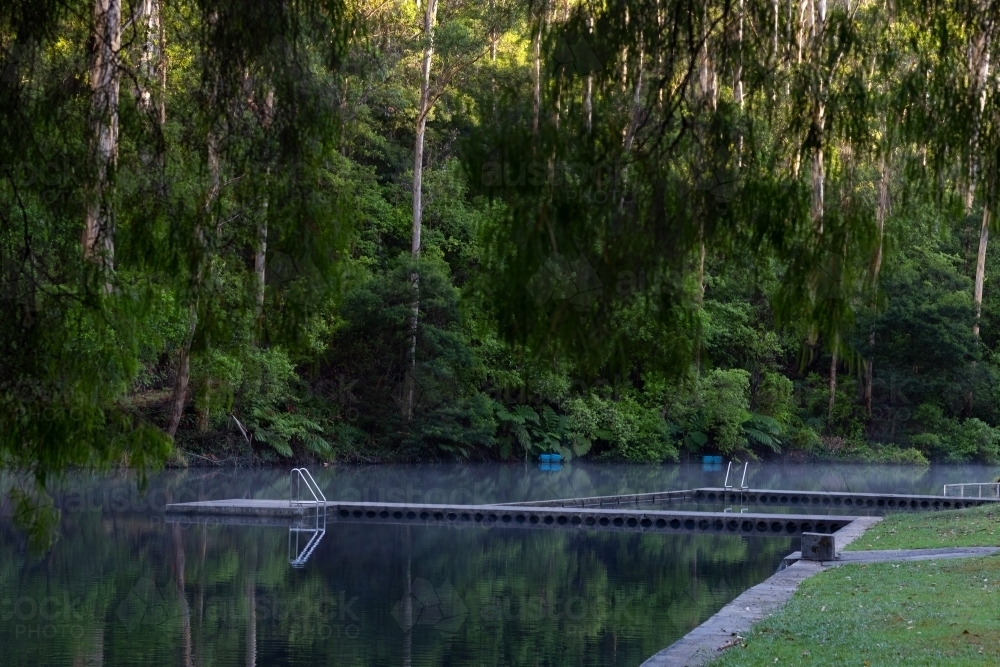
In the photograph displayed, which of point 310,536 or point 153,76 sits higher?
point 153,76

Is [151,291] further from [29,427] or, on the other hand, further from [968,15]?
[968,15]

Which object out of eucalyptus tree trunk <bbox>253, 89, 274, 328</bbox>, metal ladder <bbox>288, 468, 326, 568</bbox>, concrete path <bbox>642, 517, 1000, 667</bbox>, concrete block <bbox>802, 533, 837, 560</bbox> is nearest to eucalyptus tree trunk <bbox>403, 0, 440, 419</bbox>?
metal ladder <bbox>288, 468, 326, 568</bbox>

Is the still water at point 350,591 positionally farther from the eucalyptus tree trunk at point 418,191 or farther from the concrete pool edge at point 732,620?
the eucalyptus tree trunk at point 418,191

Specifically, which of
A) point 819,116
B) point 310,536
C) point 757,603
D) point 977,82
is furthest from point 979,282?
point 819,116

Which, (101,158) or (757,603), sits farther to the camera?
(757,603)

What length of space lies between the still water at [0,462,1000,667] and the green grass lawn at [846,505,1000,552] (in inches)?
57.0

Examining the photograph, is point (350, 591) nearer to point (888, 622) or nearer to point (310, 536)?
point (310, 536)

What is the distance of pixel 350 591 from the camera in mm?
13359

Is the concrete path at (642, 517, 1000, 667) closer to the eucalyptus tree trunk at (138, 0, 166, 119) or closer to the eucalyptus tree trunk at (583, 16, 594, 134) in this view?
the eucalyptus tree trunk at (583, 16, 594, 134)

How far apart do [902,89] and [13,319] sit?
3.37m

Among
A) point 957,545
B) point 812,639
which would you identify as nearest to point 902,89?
point 812,639

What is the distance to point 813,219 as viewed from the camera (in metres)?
4.31

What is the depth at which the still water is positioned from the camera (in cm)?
1020

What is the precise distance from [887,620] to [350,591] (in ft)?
21.3
